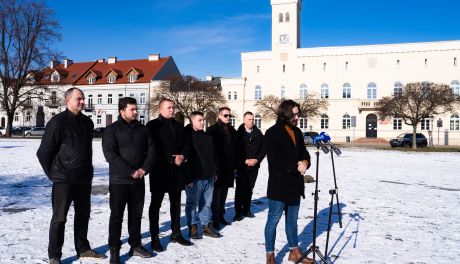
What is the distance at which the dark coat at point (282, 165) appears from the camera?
182 inches

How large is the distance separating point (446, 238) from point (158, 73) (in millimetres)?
55890

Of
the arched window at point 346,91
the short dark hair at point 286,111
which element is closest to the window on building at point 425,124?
the arched window at point 346,91

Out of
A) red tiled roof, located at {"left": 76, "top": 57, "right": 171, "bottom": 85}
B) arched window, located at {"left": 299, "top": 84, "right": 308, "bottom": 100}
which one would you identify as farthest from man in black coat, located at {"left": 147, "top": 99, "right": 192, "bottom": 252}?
red tiled roof, located at {"left": 76, "top": 57, "right": 171, "bottom": 85}

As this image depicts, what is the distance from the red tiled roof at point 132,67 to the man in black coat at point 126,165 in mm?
54523

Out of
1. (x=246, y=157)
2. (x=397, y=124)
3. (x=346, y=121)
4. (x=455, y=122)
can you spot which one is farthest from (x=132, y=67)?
(x=246, y=157)

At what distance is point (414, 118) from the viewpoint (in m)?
33.5

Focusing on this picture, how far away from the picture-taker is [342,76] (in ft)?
171

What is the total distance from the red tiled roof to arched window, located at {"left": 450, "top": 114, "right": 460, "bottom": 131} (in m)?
40.9

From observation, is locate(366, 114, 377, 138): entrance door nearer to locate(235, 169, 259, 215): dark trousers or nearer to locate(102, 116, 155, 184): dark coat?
locate(235, 169, 259, 215): dark trousers

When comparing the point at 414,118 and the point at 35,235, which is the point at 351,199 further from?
the point at 414,118

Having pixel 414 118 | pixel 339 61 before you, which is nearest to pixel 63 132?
pixel 414 118

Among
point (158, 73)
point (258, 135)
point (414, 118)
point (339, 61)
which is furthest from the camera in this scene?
point (158, 73)

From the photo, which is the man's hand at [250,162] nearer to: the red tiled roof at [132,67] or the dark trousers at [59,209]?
the dark trousers at [59,209]

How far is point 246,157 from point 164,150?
2246 millimetres
